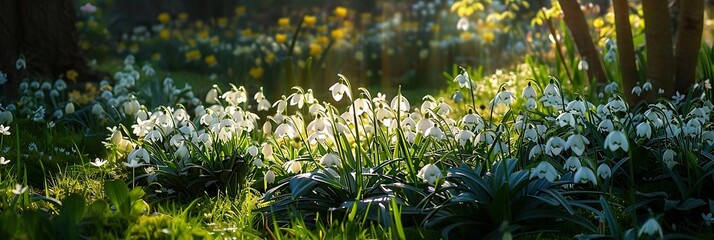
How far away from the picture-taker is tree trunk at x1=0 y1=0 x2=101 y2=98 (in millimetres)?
6895

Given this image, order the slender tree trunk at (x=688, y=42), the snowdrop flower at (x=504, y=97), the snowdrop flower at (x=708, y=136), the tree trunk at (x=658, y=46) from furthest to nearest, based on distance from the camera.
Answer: the slender tree trunk at (x=688, y=42) < the tree trunk at (x=658, y=46) < the snowdrop flower at (x=708, y=136) < the snowdrop flower at (x=504, y=97)

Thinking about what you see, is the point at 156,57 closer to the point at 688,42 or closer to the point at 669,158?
the point at 688,42

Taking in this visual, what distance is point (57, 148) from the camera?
16.6ft

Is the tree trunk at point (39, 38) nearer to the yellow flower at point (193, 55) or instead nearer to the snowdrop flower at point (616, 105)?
the yellow flower at point (193, 55)

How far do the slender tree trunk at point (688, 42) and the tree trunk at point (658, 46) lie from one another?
16 cm

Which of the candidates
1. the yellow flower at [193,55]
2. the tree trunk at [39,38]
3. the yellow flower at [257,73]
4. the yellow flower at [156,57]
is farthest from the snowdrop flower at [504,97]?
the yellow flower at [156,57]

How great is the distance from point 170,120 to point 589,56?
2940 mm

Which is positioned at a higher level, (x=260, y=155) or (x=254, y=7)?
(x=260, y=155)

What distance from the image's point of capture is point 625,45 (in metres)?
5.47

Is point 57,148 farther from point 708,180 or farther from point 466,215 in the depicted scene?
point 708,180

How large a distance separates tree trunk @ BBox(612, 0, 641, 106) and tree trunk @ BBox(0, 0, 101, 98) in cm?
424

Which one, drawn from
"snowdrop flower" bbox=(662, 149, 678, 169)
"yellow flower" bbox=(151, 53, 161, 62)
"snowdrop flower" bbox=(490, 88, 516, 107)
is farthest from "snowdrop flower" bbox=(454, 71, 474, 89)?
"yellow flower" bbox=(151, 53, 161, 62)

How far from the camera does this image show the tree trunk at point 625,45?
17.8ft

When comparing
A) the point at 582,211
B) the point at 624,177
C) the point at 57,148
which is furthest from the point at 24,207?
the point at 624,177
